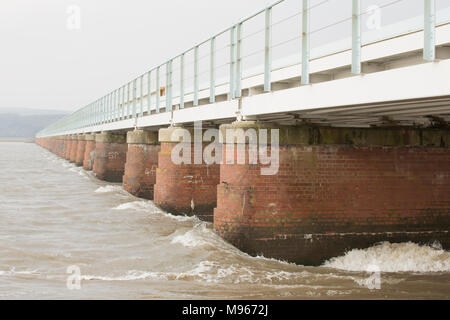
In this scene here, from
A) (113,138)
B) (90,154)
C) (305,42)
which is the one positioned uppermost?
(305,42)

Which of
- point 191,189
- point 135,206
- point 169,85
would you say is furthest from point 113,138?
point 191,189

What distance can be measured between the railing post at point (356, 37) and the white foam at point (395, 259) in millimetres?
4204

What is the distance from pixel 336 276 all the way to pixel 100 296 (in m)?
4.03

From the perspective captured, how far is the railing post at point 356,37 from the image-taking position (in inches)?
282

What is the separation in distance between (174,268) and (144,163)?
1077 cm

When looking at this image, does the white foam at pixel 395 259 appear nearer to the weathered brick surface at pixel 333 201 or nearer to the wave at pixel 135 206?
the weathered brick surface at pixel 333 201

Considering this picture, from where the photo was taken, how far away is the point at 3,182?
27031 millimetres

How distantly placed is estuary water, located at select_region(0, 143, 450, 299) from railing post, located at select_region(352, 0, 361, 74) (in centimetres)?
326

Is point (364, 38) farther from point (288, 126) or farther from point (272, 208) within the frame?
point (272, 208)

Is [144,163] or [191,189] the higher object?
[144,163]

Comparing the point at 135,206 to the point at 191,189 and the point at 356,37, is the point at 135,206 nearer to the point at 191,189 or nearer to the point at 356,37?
the point at 191,189

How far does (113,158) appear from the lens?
27.2 metres

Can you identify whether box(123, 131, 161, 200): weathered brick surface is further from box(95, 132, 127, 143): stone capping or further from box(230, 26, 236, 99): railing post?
box(230, 26, 236, 99): railing post
